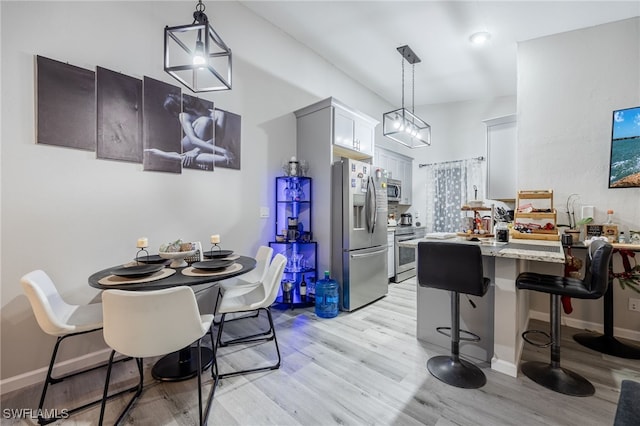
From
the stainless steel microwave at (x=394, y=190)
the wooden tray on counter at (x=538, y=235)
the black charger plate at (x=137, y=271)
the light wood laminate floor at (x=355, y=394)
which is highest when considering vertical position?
the stainless steel microwave at (x=394, y=190)

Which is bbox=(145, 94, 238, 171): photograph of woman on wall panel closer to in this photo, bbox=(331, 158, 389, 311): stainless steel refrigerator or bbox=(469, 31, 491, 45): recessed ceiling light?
bbox=(331, 158, 389, 311): stainless steel refrigerator

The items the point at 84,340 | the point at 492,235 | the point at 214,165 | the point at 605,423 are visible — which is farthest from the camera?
the point at 214,165

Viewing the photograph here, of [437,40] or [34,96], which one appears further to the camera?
[437,40]

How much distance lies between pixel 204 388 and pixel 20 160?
202 centimetres

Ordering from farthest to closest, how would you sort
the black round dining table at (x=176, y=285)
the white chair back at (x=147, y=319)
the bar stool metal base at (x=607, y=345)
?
1. the bar stool metal base at (x=607, y=345)
2. the black round dining table at (x=176, y=285)
3. the white chair back at (x=147, y=319)

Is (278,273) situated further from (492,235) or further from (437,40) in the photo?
(437,40)

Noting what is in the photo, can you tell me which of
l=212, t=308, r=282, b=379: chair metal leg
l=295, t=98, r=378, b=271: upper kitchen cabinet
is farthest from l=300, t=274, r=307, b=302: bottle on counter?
l=212, t=308, r=282, b=379: chair metal leg

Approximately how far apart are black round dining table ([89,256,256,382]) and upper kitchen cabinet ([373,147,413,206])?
11.8 feet

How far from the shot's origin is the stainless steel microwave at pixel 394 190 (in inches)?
206

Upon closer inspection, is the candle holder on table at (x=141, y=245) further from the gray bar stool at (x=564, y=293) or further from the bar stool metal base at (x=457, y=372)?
the gray bar stool at (x=564, y=293)

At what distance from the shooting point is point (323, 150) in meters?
3.48

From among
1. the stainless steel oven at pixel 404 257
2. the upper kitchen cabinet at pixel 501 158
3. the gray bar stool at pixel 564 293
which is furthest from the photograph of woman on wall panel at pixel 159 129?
the upper kitchen cabinet at pixel 501 158

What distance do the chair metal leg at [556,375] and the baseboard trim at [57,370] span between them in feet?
11.0

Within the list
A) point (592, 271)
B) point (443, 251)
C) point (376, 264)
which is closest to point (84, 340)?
point (443, 251)
